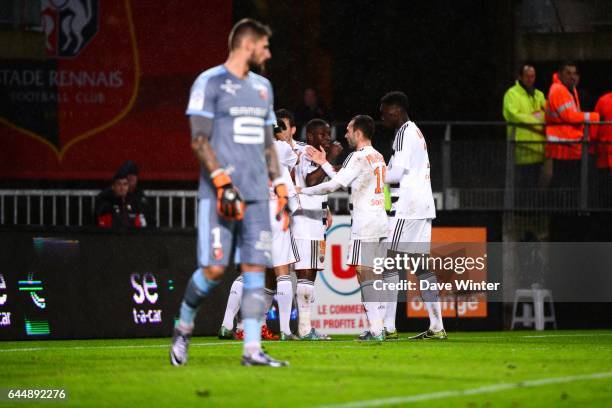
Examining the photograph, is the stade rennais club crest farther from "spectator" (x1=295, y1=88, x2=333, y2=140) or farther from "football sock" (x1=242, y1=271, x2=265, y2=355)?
"football sock" (x1=242, y1=271, x2=265, y2=355)

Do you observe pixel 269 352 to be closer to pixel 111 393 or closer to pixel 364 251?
pixel 364 251

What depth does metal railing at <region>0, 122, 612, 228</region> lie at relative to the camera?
58.5ft

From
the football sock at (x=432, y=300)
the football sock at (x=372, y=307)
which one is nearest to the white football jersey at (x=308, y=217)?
the football sock at (x=372, y=307)

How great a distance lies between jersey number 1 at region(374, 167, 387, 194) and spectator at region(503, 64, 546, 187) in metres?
5.18

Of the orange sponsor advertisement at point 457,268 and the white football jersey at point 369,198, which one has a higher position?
the white football jersey at point 369,198

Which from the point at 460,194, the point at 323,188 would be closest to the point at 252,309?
the point at 323,188

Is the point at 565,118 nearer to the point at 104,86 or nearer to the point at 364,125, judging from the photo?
the point at 364,125

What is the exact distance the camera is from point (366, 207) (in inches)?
536

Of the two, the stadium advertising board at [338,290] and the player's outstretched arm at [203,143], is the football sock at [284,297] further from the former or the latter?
the player's outstretched arm at [203,143]

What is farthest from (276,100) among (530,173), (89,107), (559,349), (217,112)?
(217,112)

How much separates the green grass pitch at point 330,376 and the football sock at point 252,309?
19 cm

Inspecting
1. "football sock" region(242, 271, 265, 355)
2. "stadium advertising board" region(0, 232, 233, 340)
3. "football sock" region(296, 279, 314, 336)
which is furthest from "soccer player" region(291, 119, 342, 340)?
"football sock" region(242, 271, 265, 355)

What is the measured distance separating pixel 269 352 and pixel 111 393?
3.59 meters

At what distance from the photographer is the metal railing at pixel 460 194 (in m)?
17.8
